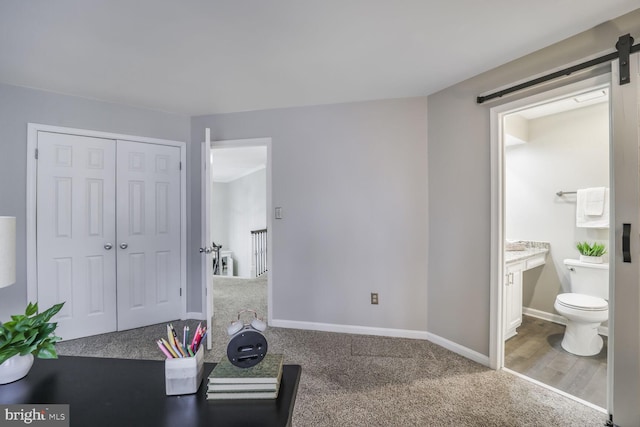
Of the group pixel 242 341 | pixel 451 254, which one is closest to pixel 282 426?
pixel 242 341

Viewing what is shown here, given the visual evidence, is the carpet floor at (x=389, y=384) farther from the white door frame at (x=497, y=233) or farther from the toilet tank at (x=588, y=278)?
the toilet tank at (x=588, y=278)

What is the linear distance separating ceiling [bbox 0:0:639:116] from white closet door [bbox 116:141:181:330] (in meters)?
0.75

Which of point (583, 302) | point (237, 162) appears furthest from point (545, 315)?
point (237, 162)

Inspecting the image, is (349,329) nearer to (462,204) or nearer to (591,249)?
(462,204)

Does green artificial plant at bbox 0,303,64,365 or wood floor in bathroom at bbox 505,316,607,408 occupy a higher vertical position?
green artificial plant at bbox 0,303,64,365

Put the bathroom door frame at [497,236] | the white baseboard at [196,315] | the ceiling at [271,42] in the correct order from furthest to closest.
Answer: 1. the white baseboard at [196,315]
2. the bathroom door frame at [497,236]
3. the ceiling at [271,42]

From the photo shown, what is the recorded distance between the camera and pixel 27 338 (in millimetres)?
1000

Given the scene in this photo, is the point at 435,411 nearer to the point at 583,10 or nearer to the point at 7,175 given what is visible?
the point at 583,10

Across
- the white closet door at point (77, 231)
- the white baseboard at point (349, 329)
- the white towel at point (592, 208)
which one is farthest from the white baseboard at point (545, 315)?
the white closet door at point (77, 231)

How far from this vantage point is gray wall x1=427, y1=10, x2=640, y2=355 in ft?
7.50

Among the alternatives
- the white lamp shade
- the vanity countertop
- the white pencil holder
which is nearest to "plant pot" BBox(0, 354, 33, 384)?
the white lamp shade

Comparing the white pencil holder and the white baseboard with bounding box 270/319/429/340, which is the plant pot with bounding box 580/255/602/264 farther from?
the white pencil holder

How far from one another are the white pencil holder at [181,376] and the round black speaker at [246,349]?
0.13 meters

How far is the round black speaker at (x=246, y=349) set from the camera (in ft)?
3.20
